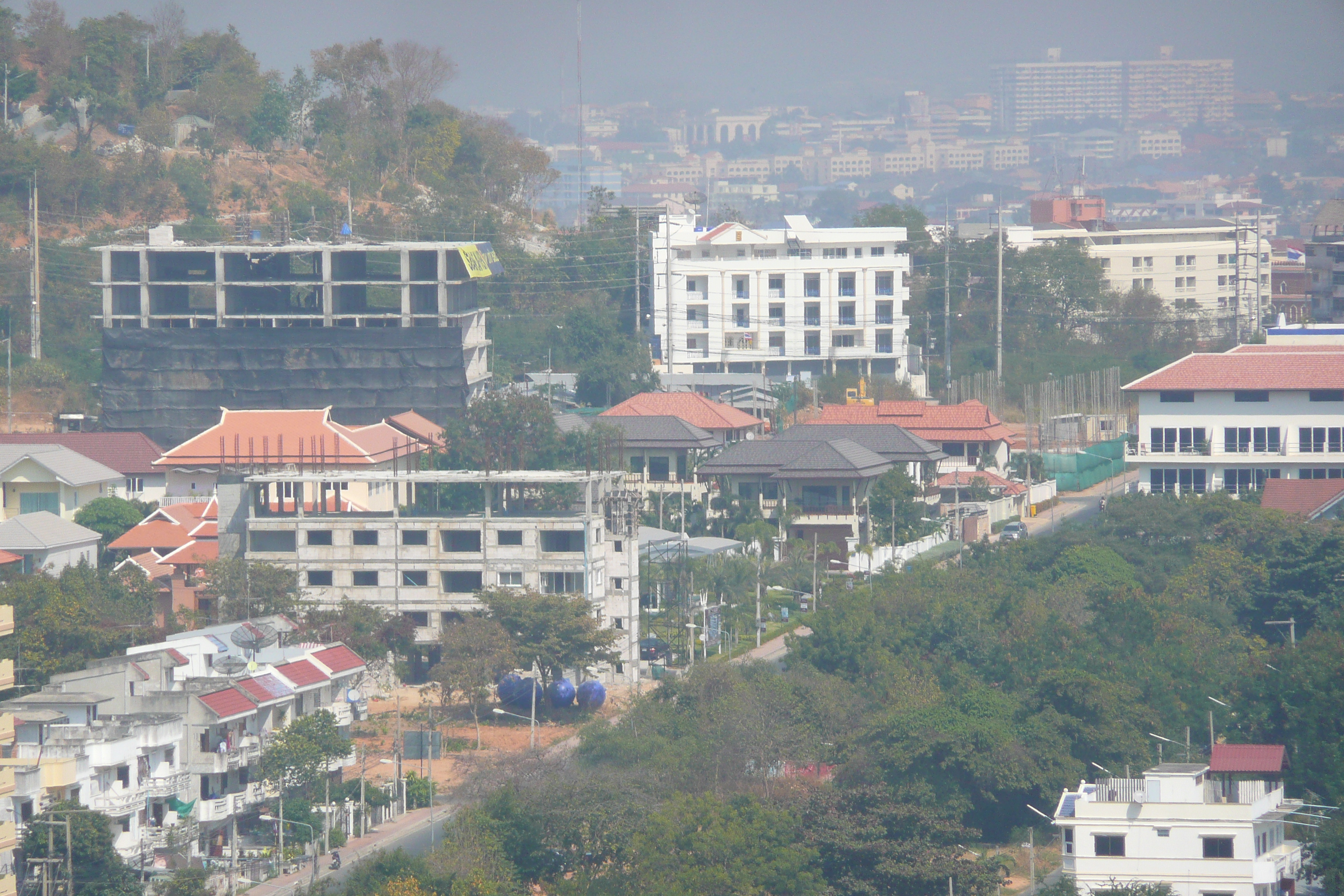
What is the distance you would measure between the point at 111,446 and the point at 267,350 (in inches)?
242

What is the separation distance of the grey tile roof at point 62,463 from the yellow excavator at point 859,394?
27061 mm

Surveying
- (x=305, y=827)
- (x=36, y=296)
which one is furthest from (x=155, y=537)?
(x=36, y=296)

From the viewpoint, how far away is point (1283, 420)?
48.2 meters

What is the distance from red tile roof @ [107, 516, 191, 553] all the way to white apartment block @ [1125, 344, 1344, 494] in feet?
73.5

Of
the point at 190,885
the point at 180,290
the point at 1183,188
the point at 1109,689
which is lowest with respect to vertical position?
the point at 190,885

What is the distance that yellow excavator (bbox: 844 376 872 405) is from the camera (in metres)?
67.2

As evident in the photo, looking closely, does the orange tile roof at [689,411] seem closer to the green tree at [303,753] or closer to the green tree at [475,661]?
the green tree at [475,661]

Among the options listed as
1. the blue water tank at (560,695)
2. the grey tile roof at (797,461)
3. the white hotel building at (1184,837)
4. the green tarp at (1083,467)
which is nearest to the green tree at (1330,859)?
the white hotel building at (1184,837)

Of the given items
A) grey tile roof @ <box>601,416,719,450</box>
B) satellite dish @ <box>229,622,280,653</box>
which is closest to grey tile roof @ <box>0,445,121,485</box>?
grey tile roof @ <box>601,416,719,450</box>

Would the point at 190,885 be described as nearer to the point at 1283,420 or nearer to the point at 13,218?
the point at 1283,420

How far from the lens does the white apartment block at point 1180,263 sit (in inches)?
3551

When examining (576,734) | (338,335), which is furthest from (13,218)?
(576,734)

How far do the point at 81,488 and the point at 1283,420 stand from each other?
93.5 feet

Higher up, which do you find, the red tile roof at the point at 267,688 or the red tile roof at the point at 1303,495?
the red tile roof at the point at 1303,495
